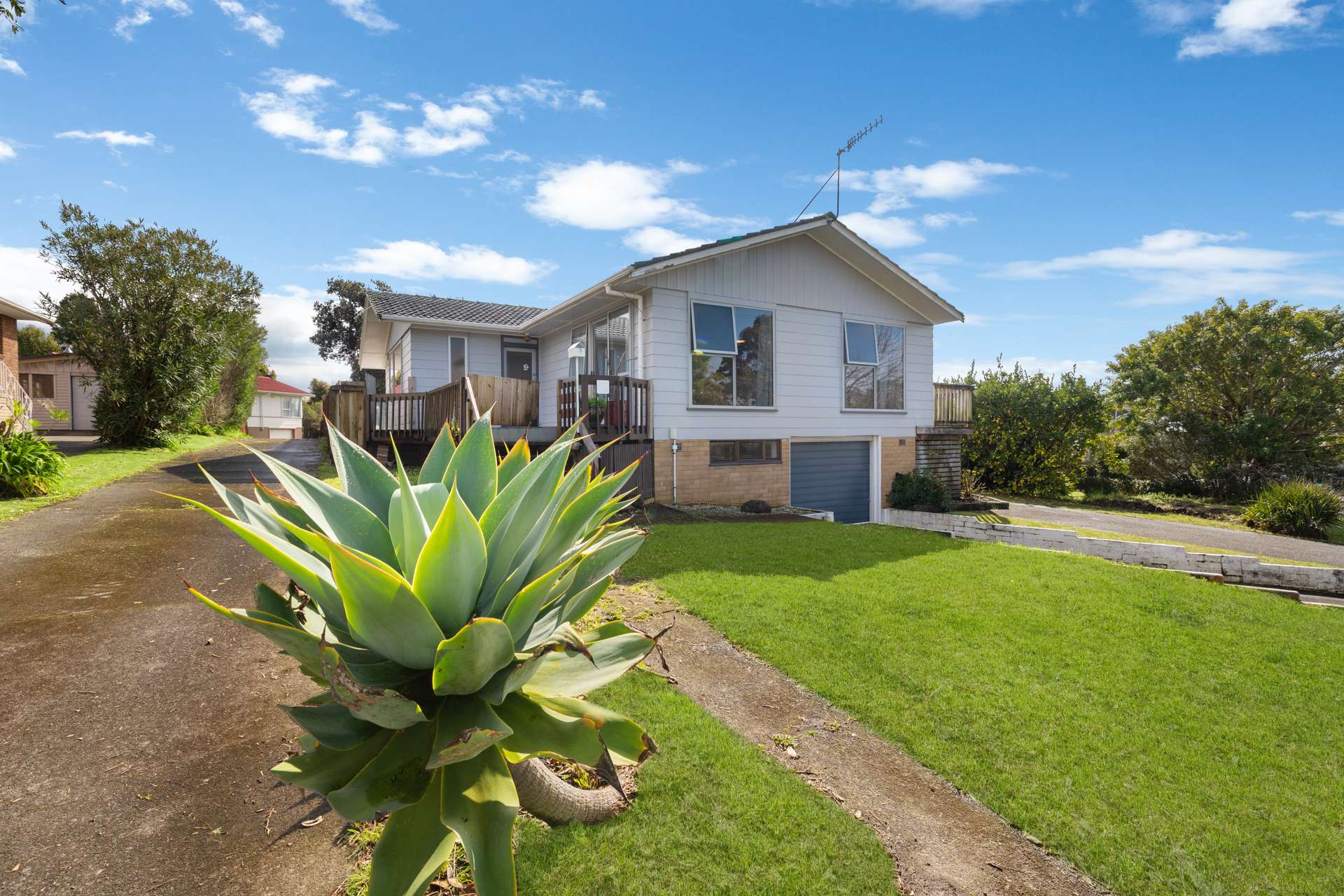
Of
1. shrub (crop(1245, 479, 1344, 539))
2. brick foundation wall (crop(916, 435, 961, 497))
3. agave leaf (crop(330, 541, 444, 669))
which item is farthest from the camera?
brick foundation wall (crop(916, 435, 961, 497))

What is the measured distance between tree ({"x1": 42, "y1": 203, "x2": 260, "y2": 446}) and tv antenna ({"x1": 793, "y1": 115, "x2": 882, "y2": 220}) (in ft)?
60.0

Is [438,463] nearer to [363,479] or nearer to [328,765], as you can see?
[363,479]

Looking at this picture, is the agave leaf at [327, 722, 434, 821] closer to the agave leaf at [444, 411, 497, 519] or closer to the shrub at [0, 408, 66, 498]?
the agave leaf at [444, 411, 497, 519]

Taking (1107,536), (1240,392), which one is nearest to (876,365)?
(1107,536)

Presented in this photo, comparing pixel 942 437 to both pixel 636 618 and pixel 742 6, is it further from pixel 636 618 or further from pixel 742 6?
pixel 636 618

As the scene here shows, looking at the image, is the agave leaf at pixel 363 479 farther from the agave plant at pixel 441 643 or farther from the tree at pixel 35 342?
the tree at pixel 35 342

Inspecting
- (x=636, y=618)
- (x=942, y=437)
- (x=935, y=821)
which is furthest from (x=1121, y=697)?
(x=942, y=437)

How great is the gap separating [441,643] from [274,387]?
53.4m

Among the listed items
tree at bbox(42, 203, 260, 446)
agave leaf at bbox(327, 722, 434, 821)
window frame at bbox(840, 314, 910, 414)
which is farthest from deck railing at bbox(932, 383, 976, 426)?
tree at bbox(42, 203, 260, 446)

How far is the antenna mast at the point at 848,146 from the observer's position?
12.9 metres

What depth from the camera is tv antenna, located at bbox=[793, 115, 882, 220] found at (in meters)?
13.0

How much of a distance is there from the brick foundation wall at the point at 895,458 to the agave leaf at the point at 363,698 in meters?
15.2

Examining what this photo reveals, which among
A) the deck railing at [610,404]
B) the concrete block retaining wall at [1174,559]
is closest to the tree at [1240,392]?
the concrete block retaining wall at [1174,559]

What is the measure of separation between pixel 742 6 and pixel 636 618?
10.3 metres
